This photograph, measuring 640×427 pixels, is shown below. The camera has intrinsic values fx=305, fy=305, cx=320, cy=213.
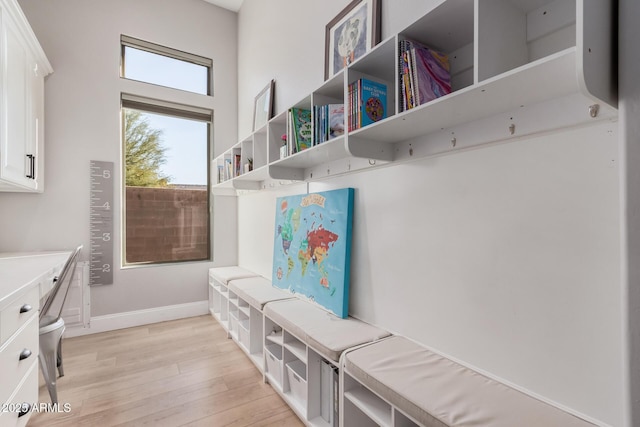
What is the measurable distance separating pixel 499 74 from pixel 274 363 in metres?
1.97

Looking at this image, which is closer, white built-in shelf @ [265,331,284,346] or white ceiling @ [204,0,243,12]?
white built-in shelf @ [265,331,284,346]

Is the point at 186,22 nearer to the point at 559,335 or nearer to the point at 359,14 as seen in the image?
the point at 359,14

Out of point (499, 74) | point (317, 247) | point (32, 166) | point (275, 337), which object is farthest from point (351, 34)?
point (32, 166)

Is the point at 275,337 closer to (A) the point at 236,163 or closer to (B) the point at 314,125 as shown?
(B) the point at 314,125

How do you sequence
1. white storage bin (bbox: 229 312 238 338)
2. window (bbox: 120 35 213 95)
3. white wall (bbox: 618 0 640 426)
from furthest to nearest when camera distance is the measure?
window (bbox: 120 35 213 95), white storage bin (bbox: 229 312 238 338), white wall (bbox: 618 0 640 426)

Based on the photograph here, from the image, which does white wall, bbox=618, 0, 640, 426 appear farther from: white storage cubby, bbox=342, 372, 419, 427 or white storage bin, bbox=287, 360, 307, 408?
white storage bin, bbox=287, 360, 307, 408

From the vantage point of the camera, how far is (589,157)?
2.93ft

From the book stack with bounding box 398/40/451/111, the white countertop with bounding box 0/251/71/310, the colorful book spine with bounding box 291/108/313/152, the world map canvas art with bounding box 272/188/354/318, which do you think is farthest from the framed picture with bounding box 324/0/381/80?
the white countertop with bounding box 0/251/71/310

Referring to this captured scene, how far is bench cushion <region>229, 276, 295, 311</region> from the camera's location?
2.16 m

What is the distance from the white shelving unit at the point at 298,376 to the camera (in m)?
1.62

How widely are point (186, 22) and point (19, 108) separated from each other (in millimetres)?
2092

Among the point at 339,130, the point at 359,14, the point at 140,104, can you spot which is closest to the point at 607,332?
the point at 339,130

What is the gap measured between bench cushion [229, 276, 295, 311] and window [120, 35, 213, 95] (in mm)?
2409

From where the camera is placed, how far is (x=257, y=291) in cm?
237
